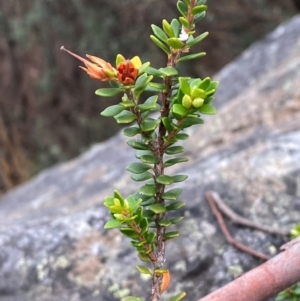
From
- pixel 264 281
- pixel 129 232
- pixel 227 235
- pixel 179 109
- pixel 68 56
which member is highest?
pixel 68 56

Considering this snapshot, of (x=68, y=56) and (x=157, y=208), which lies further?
(x=68, y=56)

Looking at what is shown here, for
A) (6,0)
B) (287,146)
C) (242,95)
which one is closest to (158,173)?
(287,146)

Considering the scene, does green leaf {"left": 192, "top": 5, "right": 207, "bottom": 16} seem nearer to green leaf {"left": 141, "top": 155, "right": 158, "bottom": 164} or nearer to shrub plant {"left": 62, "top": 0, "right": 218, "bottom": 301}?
shrub plant {"left": 62, "top": 0, "right": 218, "bottom": 301}

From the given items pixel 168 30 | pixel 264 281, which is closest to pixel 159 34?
pixel 168 30

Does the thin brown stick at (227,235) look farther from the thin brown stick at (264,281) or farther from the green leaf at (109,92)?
the green leaf at (109,92)

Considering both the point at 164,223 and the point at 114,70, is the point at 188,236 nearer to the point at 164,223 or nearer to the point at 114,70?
the point at 164,223

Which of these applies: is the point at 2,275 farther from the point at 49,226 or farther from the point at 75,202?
the point at 75,202
